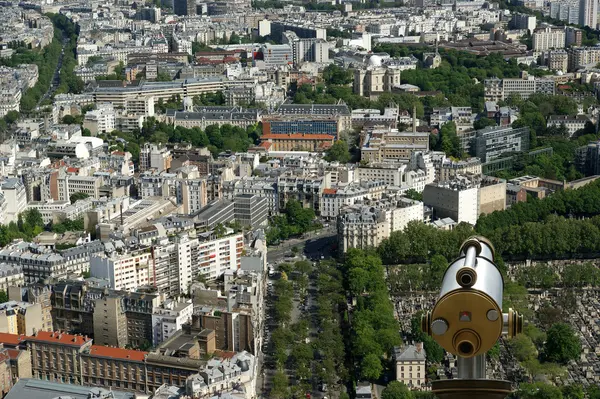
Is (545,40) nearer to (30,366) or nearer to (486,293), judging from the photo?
(30,366)

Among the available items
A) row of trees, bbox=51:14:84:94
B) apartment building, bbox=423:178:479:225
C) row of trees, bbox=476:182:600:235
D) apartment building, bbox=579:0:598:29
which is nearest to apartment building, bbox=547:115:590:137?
row of trees, bbox=476:182:600:235

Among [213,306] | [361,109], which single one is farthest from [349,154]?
[213,306]

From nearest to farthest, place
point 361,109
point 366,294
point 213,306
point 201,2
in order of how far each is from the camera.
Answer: point 213,306 → point 366,294 → point 361,109 → point 201,2

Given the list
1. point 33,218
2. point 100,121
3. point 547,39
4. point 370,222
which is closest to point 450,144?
point 370,222

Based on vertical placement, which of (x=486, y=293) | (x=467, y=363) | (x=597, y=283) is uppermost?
(x=486, y=293)

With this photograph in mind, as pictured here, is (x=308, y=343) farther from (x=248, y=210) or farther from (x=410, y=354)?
(x=248, y=210)

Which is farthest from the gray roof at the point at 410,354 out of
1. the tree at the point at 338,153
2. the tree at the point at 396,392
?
the tree at the point at 338,153
